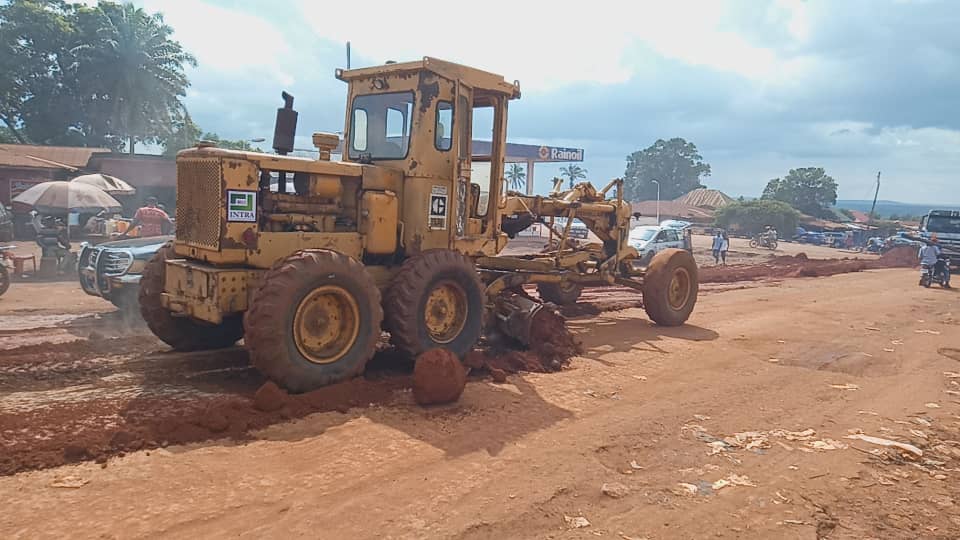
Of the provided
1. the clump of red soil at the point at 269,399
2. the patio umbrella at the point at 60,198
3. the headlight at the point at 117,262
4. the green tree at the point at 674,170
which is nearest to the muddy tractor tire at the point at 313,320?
the clump of red soil at the point at 269,399

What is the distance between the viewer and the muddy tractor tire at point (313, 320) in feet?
19.4

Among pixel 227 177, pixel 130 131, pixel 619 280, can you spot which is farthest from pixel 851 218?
pixel 227 177

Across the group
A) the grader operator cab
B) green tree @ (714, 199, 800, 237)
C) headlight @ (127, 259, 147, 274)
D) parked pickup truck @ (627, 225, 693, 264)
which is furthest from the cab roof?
green tree @ (714, 199, 800, 237)

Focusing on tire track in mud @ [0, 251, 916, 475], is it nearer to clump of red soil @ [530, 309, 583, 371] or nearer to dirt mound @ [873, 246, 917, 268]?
clump of red soil @ [530, 309, 583, 371]

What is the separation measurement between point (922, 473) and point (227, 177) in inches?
247

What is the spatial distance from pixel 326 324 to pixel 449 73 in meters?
3.26

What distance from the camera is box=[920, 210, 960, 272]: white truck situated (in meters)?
25.7

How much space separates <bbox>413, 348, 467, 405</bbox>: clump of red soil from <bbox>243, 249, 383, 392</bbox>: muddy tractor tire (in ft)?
2.25

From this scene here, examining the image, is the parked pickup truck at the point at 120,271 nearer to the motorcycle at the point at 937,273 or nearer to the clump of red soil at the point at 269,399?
the clump of red soil at the point at 269,399

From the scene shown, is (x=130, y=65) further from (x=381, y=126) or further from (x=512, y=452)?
(x=512, y=452)

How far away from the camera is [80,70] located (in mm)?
39594

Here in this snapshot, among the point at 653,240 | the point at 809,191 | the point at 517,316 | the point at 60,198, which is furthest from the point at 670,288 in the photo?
the point at 809,191

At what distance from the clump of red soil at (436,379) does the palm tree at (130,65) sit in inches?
1612

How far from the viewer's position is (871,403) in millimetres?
7293
